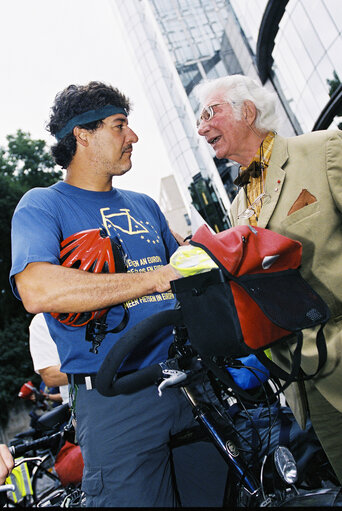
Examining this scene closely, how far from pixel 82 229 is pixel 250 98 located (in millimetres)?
1887

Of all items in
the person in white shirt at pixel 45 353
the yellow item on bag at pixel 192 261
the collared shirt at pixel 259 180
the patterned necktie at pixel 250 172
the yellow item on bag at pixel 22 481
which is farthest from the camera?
the yellow item on bag at pixel 22 481

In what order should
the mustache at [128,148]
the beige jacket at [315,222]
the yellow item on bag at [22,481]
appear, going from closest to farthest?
the beige jacket at [315,222] → the mustache at [128,148] → the yellow item on bag at [22,481]

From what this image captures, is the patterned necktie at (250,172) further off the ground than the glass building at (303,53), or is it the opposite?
the glass building at (303,53)

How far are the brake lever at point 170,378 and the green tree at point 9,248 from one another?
Result: 18.8 m

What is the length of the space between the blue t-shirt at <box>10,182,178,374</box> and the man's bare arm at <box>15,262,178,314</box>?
0.08 meters

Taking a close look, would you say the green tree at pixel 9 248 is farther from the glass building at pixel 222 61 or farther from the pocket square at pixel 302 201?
the pocket square at pixel 302 201

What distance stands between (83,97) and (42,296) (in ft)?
4.25

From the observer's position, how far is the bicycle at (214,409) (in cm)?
108

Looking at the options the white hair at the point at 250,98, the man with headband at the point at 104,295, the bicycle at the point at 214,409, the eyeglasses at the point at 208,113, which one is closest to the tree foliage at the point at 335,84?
the white hair at the point at 250,98

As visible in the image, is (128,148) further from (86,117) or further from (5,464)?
(5,464)

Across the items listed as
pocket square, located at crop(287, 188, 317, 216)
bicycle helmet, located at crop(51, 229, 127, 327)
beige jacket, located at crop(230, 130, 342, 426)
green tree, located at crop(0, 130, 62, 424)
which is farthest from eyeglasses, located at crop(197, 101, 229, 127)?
green tree, located at crop(0, 130, 62, 424)

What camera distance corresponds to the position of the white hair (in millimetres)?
2929

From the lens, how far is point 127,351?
1037 millimetres

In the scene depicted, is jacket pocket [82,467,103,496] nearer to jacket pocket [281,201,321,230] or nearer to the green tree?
jacket pocket [281,201,321,230]
